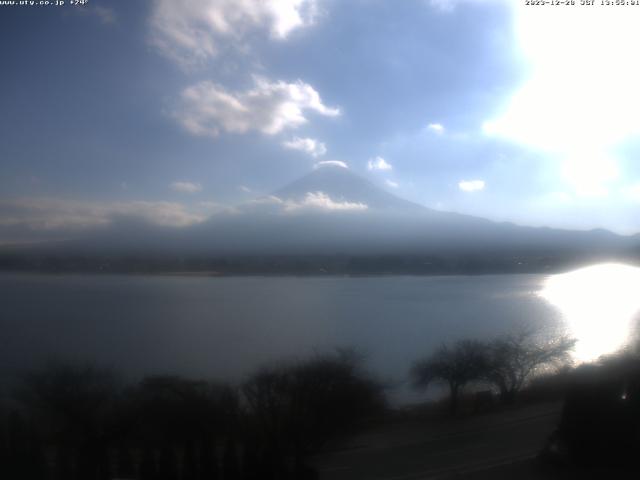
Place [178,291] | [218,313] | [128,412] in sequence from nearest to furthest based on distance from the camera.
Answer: [128,412]
[218,313]
[178,291]

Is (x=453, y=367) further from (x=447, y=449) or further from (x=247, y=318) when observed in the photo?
(x=247, y=318)

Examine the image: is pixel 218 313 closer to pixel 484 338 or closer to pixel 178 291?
pixel 178 291

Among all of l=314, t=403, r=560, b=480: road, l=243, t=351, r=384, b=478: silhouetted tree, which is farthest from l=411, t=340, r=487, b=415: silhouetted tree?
l=243, t=351, r=384, b=478: silhouetted tree

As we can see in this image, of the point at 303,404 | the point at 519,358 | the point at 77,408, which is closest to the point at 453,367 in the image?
the point at 519,358

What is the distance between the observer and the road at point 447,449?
3959 millimetres

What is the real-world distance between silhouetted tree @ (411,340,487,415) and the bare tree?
0.37 feet

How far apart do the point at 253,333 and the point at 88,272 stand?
308 centimetres

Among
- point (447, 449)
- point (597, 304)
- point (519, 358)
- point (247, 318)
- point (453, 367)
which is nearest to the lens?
point (447, 449)

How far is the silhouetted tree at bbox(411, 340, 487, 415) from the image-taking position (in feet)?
16.8

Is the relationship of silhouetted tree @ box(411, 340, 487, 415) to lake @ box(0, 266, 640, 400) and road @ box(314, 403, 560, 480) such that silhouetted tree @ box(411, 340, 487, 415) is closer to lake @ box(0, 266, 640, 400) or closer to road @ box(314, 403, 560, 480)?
lake @ box(0, 266, 640, 400)

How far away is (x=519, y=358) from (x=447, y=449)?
5.85 feet

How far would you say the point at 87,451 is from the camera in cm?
399

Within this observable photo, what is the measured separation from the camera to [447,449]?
428 centimetres

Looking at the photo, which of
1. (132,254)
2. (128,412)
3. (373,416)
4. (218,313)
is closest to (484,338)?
(373,416)
